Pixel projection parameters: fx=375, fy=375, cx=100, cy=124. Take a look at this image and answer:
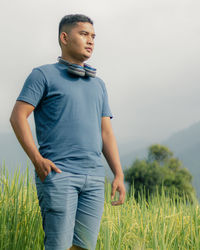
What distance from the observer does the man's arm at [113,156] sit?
2.42 meters

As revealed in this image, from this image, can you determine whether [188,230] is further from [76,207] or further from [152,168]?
[152,168]

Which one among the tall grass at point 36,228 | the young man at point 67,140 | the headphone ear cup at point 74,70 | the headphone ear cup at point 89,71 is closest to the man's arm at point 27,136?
the young man at point 67,140

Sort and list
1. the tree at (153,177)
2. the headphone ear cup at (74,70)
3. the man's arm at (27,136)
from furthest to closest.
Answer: the tree at (153,177) < the headphone ear cup at (74,70) < the man's arm at (27,136)

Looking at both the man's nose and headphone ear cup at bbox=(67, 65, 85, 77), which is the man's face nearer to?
the man's nose

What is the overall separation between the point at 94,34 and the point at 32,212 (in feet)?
5.73

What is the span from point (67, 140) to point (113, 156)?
43cm

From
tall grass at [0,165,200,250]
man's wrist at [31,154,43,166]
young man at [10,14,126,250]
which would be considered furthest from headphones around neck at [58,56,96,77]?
tall grass at [0,165,200,250]

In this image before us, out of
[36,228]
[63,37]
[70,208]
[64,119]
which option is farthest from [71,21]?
[36,228]

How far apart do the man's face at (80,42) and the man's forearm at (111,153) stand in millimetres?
537

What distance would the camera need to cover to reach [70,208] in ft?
6.81

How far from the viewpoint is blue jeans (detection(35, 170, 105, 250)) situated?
6.69 feet

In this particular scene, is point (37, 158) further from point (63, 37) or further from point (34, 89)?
point (63, 37)

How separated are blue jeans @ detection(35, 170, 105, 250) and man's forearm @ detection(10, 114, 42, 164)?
0.14 meters

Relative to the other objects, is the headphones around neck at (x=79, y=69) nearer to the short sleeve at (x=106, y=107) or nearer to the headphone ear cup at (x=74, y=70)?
the headphone ear cup at (x=74, y=70)
